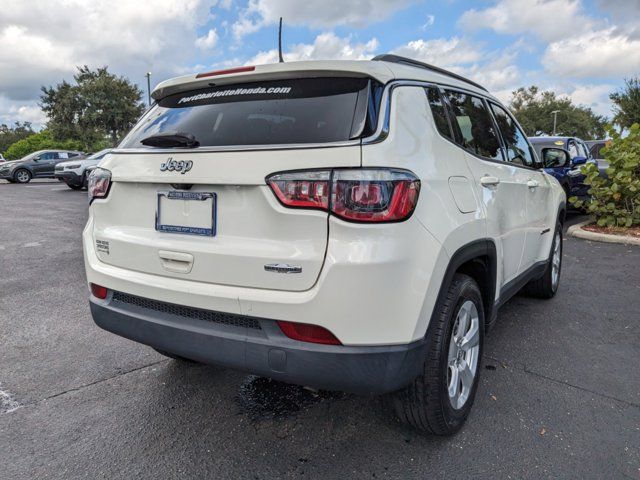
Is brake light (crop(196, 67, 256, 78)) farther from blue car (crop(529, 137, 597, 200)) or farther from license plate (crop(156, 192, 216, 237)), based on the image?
blue car (crop(529, 137, 597, 200))

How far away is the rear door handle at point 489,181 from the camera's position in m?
2.66

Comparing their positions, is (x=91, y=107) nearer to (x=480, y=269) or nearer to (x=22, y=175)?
(x=22, y=175)

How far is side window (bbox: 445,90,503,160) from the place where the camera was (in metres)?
2.70

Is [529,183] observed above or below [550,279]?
above

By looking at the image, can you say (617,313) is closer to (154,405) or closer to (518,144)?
(518,144)

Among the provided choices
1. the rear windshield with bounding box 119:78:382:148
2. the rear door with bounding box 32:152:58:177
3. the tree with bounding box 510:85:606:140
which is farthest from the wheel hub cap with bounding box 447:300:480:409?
the tree with bounding box 510:85:606:140

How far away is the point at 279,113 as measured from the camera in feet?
7.16

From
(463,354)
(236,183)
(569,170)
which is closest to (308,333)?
(236,183)

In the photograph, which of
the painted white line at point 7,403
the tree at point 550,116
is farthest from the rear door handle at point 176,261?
the tree at point 550,116

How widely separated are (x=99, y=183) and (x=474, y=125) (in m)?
2.14

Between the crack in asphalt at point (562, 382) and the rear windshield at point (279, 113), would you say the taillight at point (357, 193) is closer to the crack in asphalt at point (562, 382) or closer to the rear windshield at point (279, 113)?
the rear windshield at point (279, 113)

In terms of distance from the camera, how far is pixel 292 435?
2.50m

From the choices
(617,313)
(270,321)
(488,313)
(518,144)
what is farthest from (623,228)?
(270,321)

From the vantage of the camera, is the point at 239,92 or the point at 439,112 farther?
the point at 439,112
